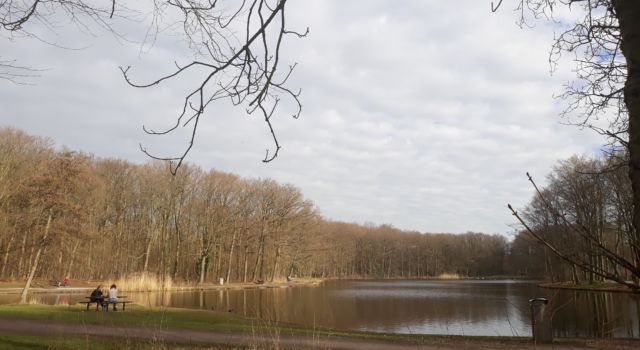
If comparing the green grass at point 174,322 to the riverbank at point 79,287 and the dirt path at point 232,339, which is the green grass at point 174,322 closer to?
the dirt path at point 232,339

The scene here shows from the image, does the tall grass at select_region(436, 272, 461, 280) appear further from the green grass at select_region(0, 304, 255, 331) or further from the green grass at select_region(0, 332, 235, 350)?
the green grass at select_region(0, 332, 235, 350)

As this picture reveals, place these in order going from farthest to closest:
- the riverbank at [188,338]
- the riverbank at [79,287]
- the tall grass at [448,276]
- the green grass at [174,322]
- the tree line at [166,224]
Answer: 1. the tall grass at [448,276]
2. the tree line at [166,224]
3. the riverbank at [79,287]
4. the green grass at [174,322]
5. the riverbank at [188,338]

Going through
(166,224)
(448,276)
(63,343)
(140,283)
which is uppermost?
(166,224)

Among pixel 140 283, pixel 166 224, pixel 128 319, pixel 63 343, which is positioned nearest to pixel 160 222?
pixel 166 224

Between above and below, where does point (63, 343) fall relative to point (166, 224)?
below

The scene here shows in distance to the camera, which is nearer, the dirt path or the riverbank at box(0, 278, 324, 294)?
the dirt path

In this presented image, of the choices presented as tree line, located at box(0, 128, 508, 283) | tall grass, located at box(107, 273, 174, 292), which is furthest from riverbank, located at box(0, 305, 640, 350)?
tall grass, located at box(107, 273, 174, 292)

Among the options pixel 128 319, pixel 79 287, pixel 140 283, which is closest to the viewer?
pixel 128 319

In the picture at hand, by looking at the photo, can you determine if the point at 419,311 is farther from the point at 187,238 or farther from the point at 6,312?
the point at 187,238

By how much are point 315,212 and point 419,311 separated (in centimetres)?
3578

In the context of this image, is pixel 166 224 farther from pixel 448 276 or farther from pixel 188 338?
pixel 448 276

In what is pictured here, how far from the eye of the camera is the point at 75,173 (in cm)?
2203

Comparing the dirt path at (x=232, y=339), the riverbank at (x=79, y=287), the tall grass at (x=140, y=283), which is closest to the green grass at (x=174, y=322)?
the dirt path at (x=232, y=339)

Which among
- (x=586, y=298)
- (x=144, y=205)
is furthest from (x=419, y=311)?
(x=144, y=205)
